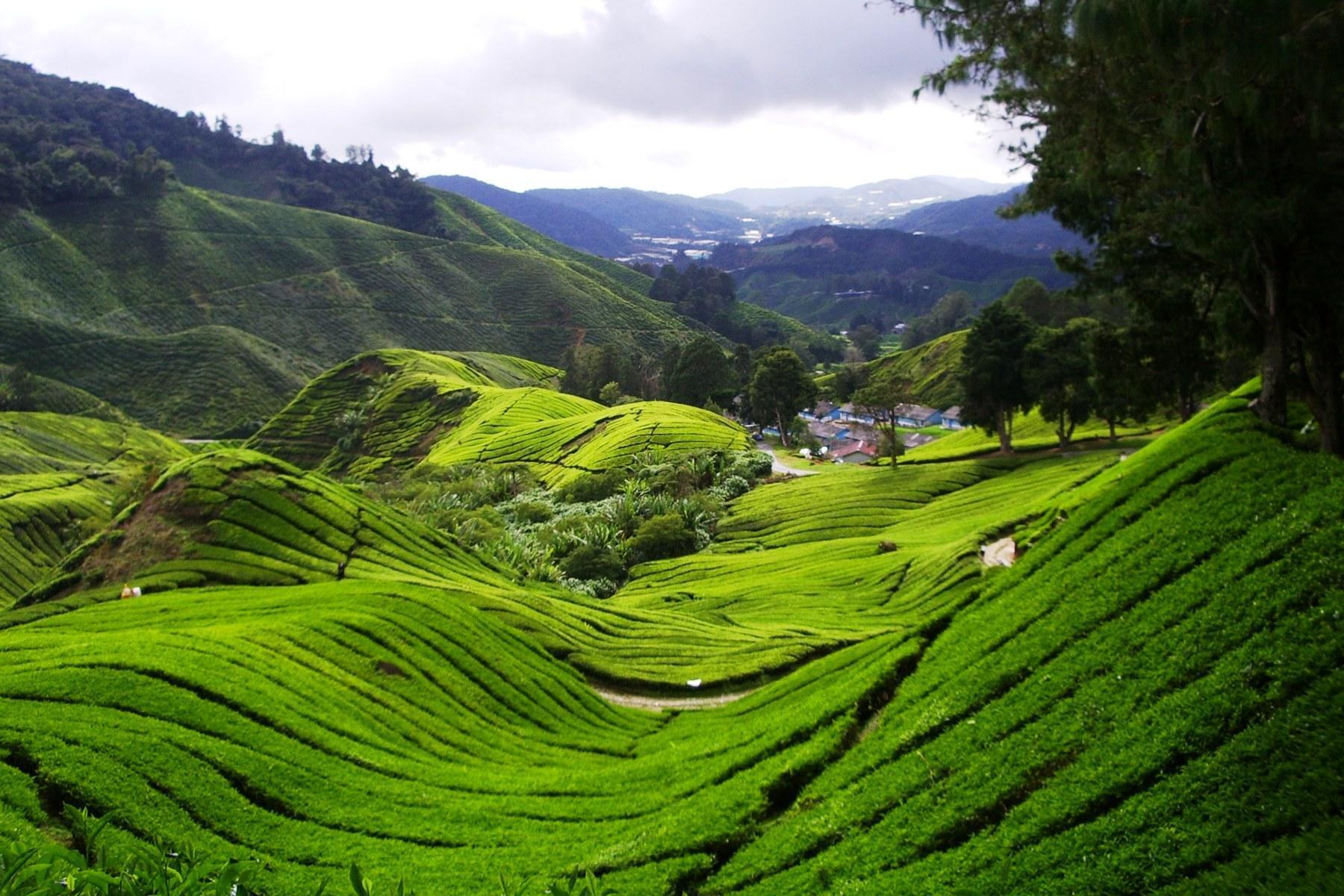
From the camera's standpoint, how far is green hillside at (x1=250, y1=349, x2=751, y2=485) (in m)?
70.5

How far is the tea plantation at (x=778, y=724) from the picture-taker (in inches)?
335

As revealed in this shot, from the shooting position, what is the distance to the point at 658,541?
47031 mm

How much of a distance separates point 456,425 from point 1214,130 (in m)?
90.8

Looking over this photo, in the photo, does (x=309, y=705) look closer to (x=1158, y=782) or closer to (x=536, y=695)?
(x=536, y=695)

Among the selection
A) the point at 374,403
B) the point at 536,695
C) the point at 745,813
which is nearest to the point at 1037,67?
the point at 745,813

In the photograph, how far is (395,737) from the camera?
16266 mm

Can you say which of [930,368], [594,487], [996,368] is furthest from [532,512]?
[930,368]

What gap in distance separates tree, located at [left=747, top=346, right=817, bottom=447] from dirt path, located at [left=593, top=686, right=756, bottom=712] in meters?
67.9

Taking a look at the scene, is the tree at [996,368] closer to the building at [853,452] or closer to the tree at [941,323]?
the building at [853,452]

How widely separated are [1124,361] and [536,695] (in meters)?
18.1

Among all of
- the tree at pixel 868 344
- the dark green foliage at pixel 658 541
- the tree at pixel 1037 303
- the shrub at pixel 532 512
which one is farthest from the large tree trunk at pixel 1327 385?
the tree at pixel 868 344

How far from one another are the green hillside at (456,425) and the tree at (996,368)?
67.1 ft

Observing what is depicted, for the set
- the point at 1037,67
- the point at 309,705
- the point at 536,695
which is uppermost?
the point at 1037,67

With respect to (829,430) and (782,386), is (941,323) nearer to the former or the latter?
(829,430)
